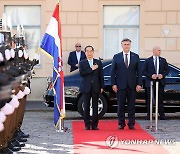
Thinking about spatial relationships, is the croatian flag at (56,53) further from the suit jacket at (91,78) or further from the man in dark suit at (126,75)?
the man in dark suit at (126,75)

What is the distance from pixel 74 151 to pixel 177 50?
11.2 meters

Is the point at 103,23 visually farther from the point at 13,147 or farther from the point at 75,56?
the point at 13,147

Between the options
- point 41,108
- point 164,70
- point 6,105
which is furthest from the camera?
point 41,108

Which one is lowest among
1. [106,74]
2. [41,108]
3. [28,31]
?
[41,108]

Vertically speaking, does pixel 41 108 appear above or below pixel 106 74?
below

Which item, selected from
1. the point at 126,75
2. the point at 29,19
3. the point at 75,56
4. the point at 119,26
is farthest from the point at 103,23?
the point at 126,75

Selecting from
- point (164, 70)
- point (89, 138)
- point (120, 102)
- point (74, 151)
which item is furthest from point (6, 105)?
point (164, 70)

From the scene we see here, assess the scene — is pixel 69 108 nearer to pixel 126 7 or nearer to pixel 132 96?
pixel 132 96

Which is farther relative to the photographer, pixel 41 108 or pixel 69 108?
pixel 41 108

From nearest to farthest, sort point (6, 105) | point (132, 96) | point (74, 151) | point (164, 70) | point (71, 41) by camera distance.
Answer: point (6, 105), point (74, 151), point (132, 96), point (164, 70), point (71, 41)

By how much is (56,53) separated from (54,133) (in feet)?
5.66

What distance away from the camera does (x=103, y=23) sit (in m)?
20.1

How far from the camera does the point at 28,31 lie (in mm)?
20297

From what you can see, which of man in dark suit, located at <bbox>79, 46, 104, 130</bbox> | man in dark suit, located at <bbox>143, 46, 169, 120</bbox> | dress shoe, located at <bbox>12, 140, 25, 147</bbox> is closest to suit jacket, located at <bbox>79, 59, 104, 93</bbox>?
man in dark suit, located at <bbox>79, 46, 104, 130</bbox>
